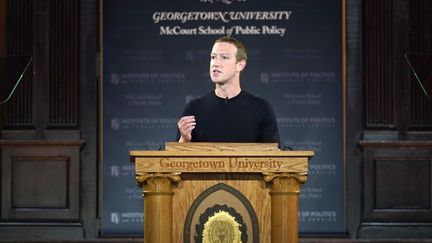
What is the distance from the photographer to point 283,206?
4.72m

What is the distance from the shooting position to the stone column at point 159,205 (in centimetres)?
468

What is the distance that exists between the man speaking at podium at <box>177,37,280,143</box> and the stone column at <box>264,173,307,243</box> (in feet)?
1.64

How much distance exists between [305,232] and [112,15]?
2601mm

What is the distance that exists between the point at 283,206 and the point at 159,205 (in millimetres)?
583

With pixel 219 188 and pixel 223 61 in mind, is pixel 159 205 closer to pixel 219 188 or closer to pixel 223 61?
pixel 219 188

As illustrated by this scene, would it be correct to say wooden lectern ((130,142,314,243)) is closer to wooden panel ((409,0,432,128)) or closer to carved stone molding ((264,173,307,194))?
carved stone molding ((264,173,307,194))

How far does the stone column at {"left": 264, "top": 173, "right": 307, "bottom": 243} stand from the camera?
15.5 feet

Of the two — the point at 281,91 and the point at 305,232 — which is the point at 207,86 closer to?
the point at 281,91

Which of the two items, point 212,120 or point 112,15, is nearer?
point 212,120

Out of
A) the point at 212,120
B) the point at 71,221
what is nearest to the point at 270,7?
the point at 71,221

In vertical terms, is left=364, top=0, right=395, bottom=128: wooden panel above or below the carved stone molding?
above

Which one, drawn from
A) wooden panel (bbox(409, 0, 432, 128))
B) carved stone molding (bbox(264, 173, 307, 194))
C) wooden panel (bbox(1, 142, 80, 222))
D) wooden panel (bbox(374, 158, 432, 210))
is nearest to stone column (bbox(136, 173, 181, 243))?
carved stone molding (bbox(264, 173, 307, 194))

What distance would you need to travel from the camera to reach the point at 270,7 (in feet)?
29.7

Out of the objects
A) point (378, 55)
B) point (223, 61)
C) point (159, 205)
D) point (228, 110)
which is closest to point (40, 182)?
point (378, 55)
